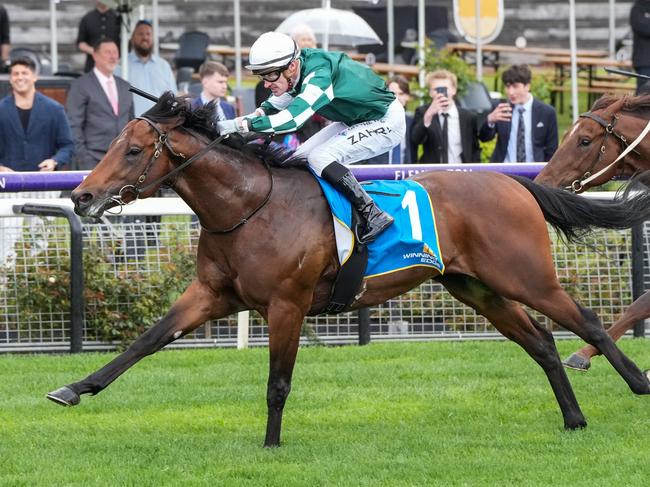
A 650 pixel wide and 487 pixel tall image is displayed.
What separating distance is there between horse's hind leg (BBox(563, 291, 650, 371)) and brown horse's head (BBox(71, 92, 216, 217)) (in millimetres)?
2547

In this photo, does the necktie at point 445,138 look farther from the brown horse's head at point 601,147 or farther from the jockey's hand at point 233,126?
the jockey's hand at point 233,126

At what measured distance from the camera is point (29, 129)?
10.3 meters

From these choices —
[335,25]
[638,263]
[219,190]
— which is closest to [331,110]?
[219,190]

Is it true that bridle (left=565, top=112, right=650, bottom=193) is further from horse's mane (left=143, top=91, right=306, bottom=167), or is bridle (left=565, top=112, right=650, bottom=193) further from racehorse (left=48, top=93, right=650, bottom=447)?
horse's mane (left=143, top=91, right=306, bottom=167)

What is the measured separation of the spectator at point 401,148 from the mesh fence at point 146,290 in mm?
1743

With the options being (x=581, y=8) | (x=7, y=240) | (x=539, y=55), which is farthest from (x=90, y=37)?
(x=581, y=8)

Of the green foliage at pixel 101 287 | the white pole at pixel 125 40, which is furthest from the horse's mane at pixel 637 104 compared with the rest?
the white pole at pixel 125 40

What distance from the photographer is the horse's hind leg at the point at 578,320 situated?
6.71 m

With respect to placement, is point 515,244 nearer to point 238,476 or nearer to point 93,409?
point 238,476

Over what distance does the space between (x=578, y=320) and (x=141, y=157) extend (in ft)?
7.78

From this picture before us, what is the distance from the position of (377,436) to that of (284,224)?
118cm

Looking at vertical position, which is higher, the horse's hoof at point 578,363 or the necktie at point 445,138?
the necktie at point 445,138

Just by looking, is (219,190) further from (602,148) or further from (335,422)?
(602,148)

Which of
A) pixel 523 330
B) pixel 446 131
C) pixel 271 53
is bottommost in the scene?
pixel 523 330
